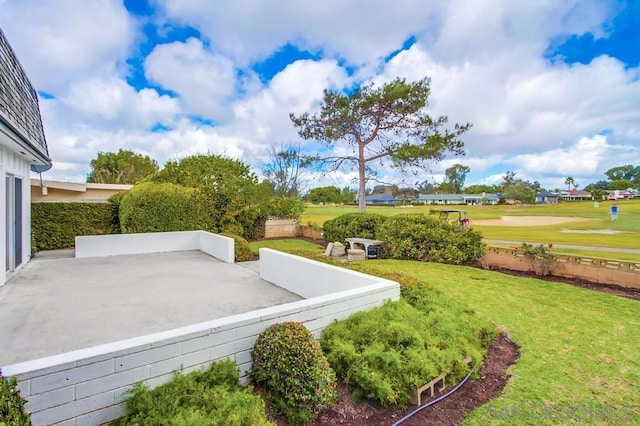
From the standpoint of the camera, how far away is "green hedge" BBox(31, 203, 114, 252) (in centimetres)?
1168

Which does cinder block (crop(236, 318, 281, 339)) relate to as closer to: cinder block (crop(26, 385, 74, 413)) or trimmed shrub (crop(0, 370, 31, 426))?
cinder block (crop(26, 385, 74, 413))

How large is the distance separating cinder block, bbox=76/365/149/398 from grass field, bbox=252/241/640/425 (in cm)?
293

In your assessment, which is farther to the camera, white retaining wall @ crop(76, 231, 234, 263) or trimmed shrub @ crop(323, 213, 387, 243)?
trimmed shrub @ crop(323, 213, 387, 243)

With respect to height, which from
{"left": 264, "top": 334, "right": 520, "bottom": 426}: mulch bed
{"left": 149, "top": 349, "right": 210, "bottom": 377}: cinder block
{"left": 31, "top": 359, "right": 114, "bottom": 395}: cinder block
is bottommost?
{"left": 264, "top": 334, "right": 520, "bottom": 426}: mulch bed

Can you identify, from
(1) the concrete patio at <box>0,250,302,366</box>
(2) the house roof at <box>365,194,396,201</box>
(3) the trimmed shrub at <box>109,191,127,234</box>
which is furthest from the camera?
(2) the house roof at <box>365,194,396,201</box>

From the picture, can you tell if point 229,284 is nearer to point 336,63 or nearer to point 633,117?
point 336,63

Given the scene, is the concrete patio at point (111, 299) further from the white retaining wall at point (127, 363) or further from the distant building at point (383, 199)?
the distant building at point (383, 199)

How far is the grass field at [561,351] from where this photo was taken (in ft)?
9.87

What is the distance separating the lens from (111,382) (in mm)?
2475

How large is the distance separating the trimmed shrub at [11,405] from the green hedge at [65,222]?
11.7 metres

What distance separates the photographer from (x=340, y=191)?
23.1 m

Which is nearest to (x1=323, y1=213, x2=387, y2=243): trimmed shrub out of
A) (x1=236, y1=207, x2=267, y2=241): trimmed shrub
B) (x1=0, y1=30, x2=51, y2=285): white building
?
(x1=236, y1=207, x2=267, y2=241): trimmed shrub

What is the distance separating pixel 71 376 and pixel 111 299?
3806 mm

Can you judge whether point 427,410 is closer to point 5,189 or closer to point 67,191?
point 5,189
